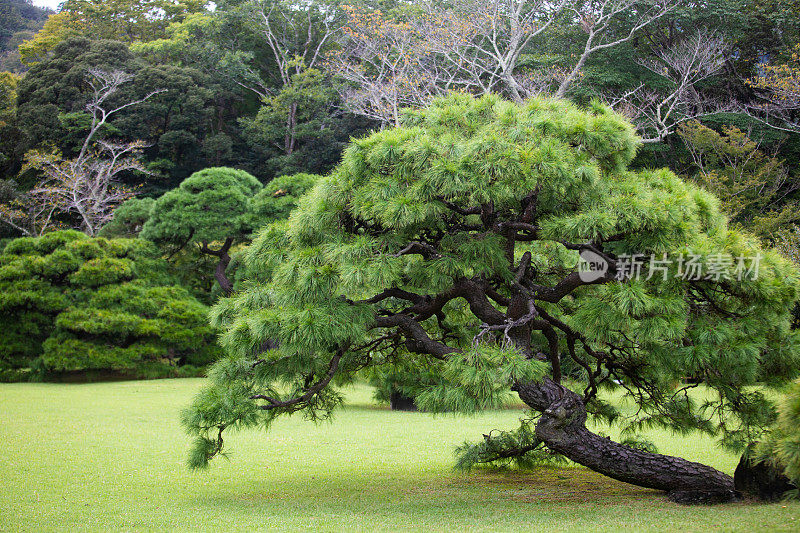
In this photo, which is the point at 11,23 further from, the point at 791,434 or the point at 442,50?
the point at 791,434

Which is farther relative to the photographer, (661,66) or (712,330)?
(661,66)

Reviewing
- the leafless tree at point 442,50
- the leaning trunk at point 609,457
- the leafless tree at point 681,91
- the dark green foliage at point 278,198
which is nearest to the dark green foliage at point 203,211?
the dark green foliage at point 278,198

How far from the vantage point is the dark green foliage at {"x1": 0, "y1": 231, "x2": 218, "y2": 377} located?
1162 cm

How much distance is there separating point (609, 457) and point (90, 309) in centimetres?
1050

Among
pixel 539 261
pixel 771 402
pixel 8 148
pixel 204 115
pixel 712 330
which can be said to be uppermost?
pixel 204 115

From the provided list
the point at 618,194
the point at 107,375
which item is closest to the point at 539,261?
the point at 618,194

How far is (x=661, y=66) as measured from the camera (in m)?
14.2

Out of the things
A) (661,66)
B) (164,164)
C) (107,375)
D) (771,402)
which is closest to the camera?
(771,402)

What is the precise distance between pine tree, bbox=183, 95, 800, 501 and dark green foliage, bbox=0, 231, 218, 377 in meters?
9.00

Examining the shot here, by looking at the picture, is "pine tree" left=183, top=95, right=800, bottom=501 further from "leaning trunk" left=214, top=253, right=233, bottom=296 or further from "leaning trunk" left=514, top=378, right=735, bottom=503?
"leaning trunk" left=214, top=253, right=233, bottom=296

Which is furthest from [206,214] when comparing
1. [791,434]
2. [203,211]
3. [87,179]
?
[791,434]

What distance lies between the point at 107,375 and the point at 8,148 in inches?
385

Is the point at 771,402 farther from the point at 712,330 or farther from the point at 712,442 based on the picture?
the point at 712,442

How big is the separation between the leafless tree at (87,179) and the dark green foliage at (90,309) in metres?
3.23
